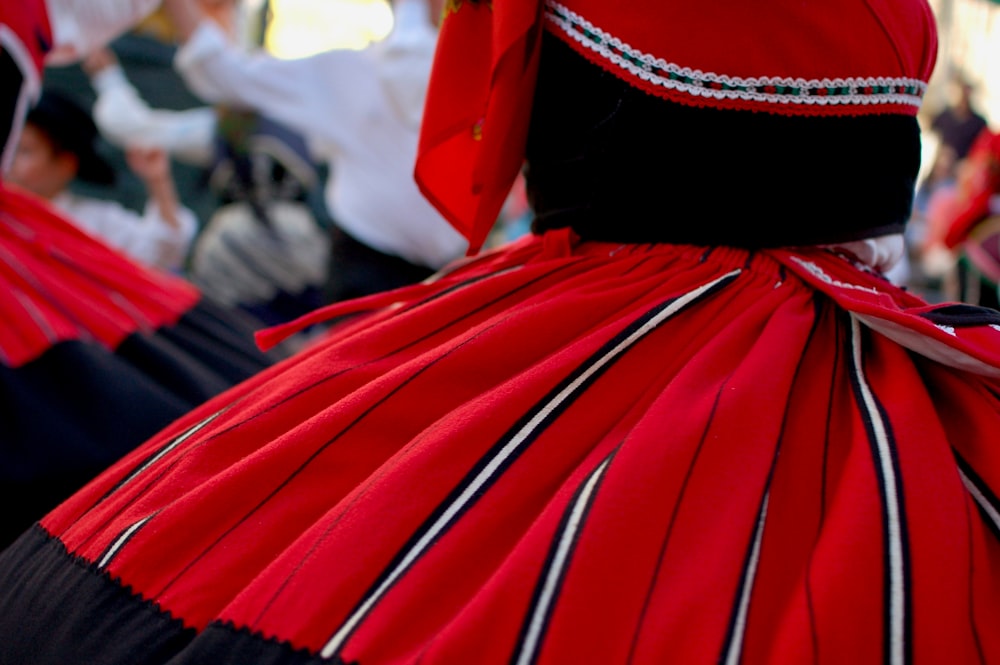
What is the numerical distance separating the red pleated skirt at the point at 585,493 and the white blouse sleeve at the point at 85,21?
889 millimetres

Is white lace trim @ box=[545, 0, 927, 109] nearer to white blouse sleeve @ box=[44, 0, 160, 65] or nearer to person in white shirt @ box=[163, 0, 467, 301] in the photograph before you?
white blouse sleeve @ box=[44, 0, 160, 65]

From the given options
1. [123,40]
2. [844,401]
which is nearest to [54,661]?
[844,401]

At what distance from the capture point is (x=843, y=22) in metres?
0.73

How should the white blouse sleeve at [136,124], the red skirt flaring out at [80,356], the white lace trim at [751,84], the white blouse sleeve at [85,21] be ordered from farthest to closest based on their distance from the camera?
the white blouse sleeve at [136,124], the white blouse sleeve at [85,21], the red skirt flaring out at [80,356], the white lace trim at [751,84]

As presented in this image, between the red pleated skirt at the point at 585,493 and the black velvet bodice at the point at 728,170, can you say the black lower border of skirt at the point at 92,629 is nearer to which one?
the red pleated skirt at the point at 585,493

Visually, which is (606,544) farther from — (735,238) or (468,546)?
(735,238)

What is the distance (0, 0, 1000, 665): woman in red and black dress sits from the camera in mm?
523

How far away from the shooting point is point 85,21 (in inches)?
55.6

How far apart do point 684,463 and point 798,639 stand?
0.12 m

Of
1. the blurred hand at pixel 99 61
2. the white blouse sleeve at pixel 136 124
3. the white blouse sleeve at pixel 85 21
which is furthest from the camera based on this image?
the white blouse sleeve at pixel 136 124

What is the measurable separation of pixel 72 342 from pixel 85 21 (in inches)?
21.6

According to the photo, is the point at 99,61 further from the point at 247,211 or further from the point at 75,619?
the point at 75,619

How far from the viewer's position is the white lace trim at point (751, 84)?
0.73m

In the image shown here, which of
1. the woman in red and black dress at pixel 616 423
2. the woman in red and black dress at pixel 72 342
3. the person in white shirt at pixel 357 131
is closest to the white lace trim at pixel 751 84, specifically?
the woman in red and black dress at pixel 616 423
